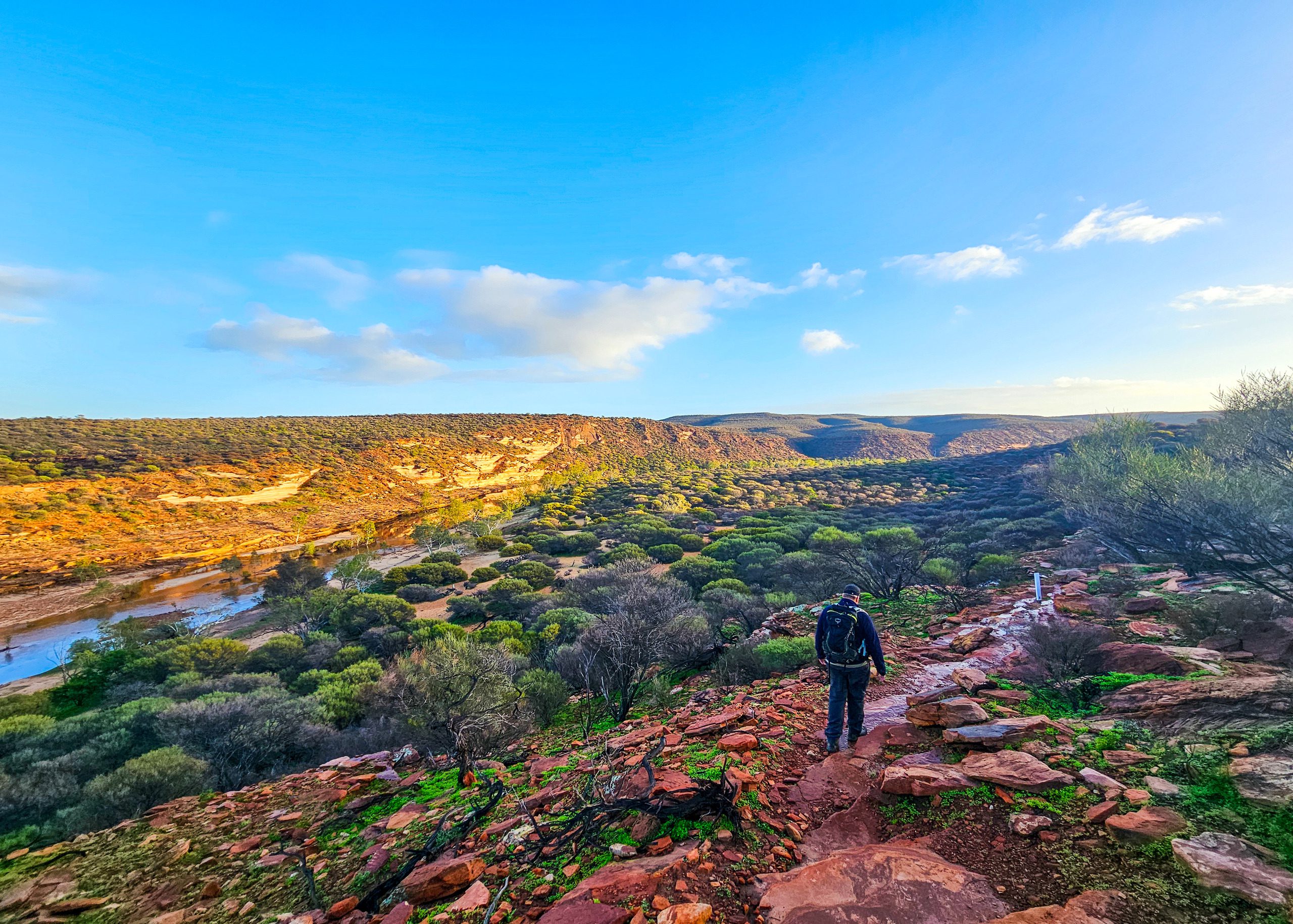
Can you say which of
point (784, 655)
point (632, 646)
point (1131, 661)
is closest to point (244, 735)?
point (632, 646)

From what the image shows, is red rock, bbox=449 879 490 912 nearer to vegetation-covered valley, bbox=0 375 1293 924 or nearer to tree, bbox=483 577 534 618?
vegetation-covered valley, bbox=0 375 1293 924

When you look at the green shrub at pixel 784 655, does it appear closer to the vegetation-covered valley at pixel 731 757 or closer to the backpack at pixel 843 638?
the vegetation-covered valley at pixel 731 757

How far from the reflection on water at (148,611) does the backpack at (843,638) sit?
27846mm

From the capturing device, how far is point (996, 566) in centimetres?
1413

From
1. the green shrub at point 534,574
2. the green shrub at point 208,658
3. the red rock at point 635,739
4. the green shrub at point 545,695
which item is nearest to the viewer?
the red rock at point 635,739

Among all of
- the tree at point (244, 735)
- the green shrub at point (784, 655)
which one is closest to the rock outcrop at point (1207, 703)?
the green shrub at point (784, 655)

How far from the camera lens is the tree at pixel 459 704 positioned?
21.5 ft

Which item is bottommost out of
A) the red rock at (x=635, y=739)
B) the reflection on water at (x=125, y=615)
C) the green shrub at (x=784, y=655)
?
the reflection on water at (x=125, y=615)

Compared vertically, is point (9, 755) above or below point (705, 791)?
below

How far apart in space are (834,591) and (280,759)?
45.5 feet

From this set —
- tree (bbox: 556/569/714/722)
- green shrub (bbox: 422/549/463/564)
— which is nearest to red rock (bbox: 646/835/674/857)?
tree (bbox: 556/569/714/722)

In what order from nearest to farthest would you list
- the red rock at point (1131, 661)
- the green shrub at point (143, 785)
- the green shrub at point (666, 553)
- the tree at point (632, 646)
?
the red rock at point (1131, 661)
the green shrub at point (143, 785)
the tree at point (632, 646)
the green shrub at point (666, 553)

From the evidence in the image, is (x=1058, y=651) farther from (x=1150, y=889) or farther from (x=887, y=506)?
(x=887, y=506)

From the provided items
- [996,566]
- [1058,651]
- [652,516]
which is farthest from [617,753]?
[652,516]
